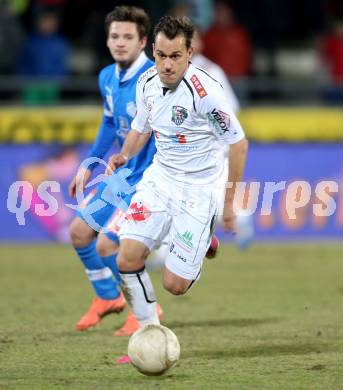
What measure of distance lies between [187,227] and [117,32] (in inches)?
70.8

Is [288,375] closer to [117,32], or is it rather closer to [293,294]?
[117,32]

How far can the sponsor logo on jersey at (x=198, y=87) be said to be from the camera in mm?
6418

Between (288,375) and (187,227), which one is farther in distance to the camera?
(187,227)

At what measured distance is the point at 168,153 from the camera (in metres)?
6.73

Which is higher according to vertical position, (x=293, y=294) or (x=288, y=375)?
(x=288, y=375)

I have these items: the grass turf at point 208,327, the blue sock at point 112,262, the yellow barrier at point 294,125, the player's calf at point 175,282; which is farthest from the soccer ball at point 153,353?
the yellow barrier at point 294,125

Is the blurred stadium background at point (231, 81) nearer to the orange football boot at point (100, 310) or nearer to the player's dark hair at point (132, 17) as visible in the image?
the player's dark hair at point (132, 17)

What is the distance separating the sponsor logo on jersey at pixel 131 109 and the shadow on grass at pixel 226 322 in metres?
1.69

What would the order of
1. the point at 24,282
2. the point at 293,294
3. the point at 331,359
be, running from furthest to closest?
the point at 24,282 < the point at 293,294 < the point at 331,359

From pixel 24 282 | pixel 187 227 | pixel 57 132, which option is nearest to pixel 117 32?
pixel 187 227

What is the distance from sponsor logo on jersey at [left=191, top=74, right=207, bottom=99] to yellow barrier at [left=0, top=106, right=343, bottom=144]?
6843 millimetres

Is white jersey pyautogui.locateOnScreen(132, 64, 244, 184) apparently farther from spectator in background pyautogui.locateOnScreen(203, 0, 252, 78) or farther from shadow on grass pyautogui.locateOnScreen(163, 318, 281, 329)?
spectator in background pyautogui.locateOnScreen(203, 0, 252, 78)

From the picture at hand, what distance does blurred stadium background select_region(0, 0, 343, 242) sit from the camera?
1324 cm

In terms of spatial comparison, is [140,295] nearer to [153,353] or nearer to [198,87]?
[153,353]
